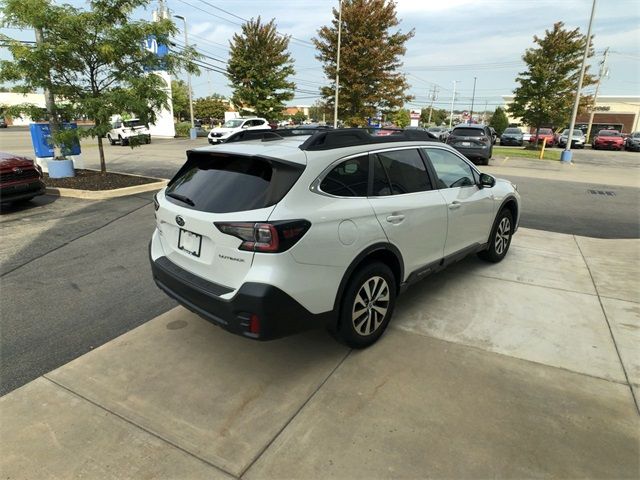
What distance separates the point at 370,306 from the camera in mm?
3299

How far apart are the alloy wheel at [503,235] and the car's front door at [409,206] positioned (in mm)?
1649

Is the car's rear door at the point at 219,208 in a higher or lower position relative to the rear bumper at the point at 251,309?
higher

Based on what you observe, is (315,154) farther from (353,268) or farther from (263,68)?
(263,68)

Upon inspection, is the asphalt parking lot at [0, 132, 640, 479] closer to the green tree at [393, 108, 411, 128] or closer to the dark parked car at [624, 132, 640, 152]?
the green tree at [393, 108, 411, 128]

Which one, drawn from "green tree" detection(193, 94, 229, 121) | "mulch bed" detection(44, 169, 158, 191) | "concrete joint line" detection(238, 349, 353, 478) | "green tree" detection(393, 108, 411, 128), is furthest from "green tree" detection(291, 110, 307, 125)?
"concrete joint line" detection(238, 349, 353, 478)

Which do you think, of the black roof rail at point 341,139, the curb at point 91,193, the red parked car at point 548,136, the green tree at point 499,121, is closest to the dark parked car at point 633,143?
the red parked car at point 548,136

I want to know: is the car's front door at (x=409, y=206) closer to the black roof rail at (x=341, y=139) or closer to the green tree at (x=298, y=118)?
the black roof rail at (x=341, y=139)

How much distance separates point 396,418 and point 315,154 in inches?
72.6

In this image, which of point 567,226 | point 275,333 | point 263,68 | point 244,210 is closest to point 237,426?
point 275,333

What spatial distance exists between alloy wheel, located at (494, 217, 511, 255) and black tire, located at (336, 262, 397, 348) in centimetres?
244

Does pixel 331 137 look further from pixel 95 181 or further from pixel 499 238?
pixel 95 181

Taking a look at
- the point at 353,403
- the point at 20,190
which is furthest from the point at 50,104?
the point at 353,403

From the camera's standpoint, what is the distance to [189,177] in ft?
11.0

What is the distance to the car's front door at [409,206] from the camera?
130 inches
